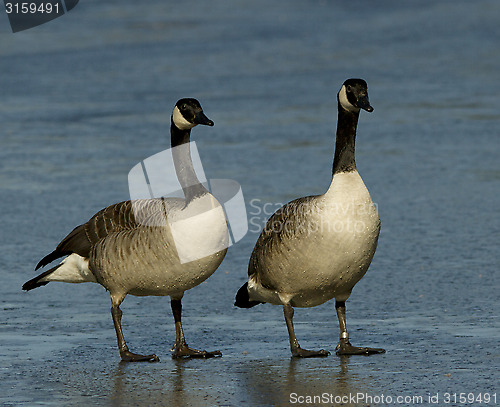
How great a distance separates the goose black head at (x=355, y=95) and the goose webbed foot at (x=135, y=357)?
2.05 m

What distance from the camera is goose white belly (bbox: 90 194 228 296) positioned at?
621 cm

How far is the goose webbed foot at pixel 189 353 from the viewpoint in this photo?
6160mm

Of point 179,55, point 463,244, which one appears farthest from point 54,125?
point 463,244

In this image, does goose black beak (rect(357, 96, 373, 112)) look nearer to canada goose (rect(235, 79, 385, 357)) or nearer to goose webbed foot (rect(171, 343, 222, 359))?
canada goose (rect(235, 79, 385, 357))

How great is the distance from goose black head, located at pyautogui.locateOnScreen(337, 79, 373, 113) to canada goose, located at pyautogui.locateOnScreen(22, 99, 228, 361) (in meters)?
0.91

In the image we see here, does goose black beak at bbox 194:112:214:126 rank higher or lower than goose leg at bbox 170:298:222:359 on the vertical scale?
higher

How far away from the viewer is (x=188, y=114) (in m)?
6.61

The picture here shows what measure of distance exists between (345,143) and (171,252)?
134 cm

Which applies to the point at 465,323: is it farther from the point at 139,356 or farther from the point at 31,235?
the point at 31,235

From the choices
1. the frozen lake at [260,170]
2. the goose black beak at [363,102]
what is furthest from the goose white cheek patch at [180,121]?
the frozen lake at [260,170]

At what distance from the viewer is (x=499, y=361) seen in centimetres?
566

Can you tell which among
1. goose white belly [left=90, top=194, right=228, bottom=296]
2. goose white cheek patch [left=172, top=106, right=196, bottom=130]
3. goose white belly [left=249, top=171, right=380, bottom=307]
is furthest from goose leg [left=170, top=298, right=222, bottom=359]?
goose white cheek patch [left=172, top=106, right=196, bottom=130]

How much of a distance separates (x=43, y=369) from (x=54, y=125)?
8.44m

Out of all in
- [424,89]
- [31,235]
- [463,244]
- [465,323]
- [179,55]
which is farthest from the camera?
[179,55]
